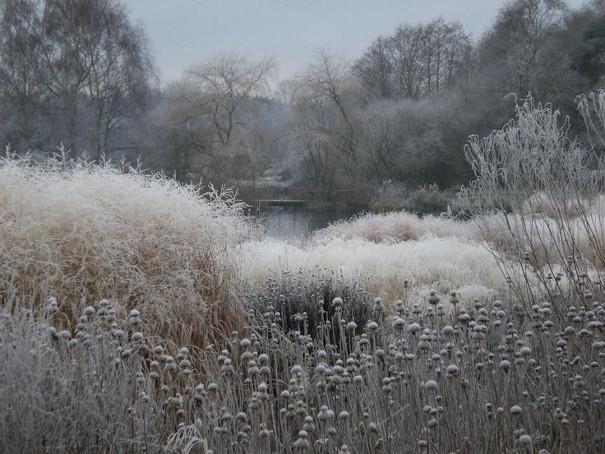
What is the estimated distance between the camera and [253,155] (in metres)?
14.4

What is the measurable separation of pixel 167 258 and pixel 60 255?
1.60ft

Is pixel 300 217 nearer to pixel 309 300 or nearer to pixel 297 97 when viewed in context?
pixel 297 97

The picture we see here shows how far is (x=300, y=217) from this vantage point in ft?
44.1

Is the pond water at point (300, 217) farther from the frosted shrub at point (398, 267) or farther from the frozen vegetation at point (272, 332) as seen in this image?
the frozen vegetation at point (272, 332)

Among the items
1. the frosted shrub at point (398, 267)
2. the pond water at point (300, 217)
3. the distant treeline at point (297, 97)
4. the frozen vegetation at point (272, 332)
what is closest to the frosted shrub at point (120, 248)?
the frozen vegetation at point (272, 332)

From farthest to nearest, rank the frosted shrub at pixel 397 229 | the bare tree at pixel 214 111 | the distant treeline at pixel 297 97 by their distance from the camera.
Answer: the bare tree at pixel 214 111 < the distant treeline at pixel 297 97 < the frosted shrub at pixel 397 229

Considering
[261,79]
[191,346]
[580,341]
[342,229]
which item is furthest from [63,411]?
[261,79]

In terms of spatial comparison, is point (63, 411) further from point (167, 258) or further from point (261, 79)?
point (261, 79)

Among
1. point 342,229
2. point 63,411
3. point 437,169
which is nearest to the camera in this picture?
point 63,411

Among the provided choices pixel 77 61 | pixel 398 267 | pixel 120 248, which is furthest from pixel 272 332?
pixel 77 61

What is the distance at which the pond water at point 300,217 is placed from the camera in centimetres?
1083

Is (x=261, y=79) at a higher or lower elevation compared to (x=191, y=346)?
higher

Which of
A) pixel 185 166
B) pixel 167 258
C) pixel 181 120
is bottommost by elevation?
pixel 167 258

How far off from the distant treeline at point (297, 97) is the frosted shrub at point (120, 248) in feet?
27.8
